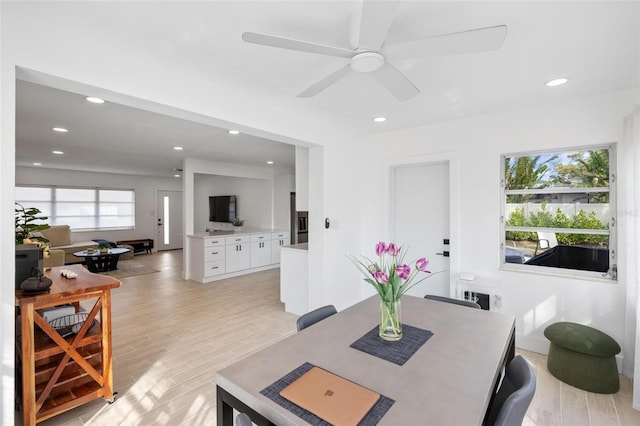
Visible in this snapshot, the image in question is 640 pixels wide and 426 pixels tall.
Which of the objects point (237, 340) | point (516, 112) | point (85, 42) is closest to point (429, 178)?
point (516, 112)

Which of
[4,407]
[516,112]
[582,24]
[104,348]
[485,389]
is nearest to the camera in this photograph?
[485,389]

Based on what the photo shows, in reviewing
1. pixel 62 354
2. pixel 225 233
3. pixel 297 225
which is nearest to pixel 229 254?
pixel 225 233

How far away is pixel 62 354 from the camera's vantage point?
2115mm

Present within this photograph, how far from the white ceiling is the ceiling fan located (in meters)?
0.12

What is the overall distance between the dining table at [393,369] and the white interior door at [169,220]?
9.34 m

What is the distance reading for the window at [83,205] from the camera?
7480mm

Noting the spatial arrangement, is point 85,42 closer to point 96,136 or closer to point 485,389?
point 485,389

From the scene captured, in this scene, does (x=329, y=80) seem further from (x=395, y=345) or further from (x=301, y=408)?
(x=301, y=408)

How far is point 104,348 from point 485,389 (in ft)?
7.85

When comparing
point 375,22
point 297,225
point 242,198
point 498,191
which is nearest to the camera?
point 375,22

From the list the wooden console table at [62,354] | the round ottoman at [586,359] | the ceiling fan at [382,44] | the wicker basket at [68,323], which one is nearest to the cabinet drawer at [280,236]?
the wooden console table at [62,354]

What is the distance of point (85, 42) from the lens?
1733mm

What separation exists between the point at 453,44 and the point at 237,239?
5569mm

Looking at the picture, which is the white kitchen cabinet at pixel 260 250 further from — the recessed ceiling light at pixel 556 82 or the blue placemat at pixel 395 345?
the recessed ceiling light at pixel 556 82
